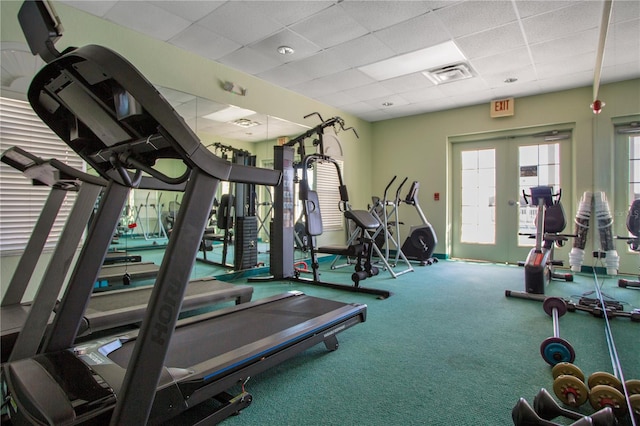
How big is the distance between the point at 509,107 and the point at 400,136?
2.05m

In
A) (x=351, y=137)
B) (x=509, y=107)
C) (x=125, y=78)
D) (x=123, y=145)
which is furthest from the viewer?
(x=351, y=137)

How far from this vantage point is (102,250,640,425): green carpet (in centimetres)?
161

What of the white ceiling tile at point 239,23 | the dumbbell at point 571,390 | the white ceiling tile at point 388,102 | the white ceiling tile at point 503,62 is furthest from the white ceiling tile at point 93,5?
the dumbbell at point 571,390

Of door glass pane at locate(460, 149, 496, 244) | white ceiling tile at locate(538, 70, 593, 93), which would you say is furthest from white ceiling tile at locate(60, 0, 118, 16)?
door glass pane at locate(460, 149, 496, 244)

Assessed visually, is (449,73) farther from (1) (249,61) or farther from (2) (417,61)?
(1) (249,61)

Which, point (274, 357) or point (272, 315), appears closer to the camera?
point (274, 357)

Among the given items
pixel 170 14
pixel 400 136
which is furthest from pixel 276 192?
pixel 400 136

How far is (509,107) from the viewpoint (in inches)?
229

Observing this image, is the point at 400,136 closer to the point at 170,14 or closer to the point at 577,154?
the point at 577,154

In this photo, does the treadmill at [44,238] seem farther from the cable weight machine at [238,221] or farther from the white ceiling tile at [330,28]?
the white ceiling tile at [330,28]

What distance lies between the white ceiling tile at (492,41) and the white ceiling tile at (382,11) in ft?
2.78

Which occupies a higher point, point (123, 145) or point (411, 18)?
point (411, 18)

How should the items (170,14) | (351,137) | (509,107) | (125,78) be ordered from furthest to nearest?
(351,137)
(509,107)
(170,14)
(125,78)

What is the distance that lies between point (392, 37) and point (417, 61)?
0.77 m
